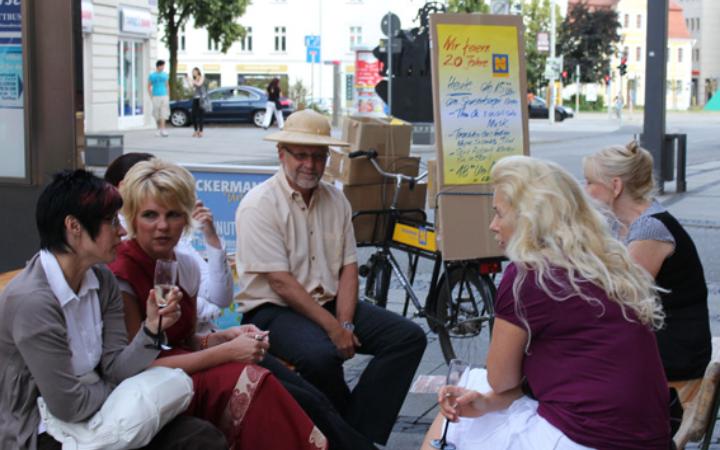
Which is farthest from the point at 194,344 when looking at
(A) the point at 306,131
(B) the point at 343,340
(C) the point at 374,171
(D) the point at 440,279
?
(C) the point at 374,171

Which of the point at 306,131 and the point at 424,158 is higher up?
the point at 306,131

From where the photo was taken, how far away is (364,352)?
4754 mm

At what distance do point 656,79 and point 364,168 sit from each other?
10.1 meters

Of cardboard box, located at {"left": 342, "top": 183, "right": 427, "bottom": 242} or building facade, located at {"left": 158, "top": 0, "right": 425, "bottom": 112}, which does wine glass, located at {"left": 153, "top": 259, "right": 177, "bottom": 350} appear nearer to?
cardboard box, located at {"left": 342, "top": 183, "right": 427, "bottom": 242}

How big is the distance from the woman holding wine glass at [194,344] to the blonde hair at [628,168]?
1451 millimetres

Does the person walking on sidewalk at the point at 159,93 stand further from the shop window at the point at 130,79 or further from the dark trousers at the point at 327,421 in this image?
the dark trousers at the point at 327,421

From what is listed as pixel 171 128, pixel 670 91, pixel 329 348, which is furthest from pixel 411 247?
pixel 670 91

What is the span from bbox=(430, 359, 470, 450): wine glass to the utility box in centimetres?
1468

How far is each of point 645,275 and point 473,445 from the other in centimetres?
69

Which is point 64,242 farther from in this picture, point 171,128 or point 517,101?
point 171,128

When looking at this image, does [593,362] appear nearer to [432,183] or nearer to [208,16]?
[432,183]

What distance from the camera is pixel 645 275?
3162 mm

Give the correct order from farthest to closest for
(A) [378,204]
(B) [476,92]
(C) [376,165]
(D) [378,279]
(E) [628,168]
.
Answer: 1. (D) [378,279]
2. (A) [378,204]
3. (C) [376,165]
4. (B) [476,92]
5. (E) [628,168]

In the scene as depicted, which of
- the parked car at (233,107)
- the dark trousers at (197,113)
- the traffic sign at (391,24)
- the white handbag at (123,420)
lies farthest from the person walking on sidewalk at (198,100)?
the white handbag at (123,420)
